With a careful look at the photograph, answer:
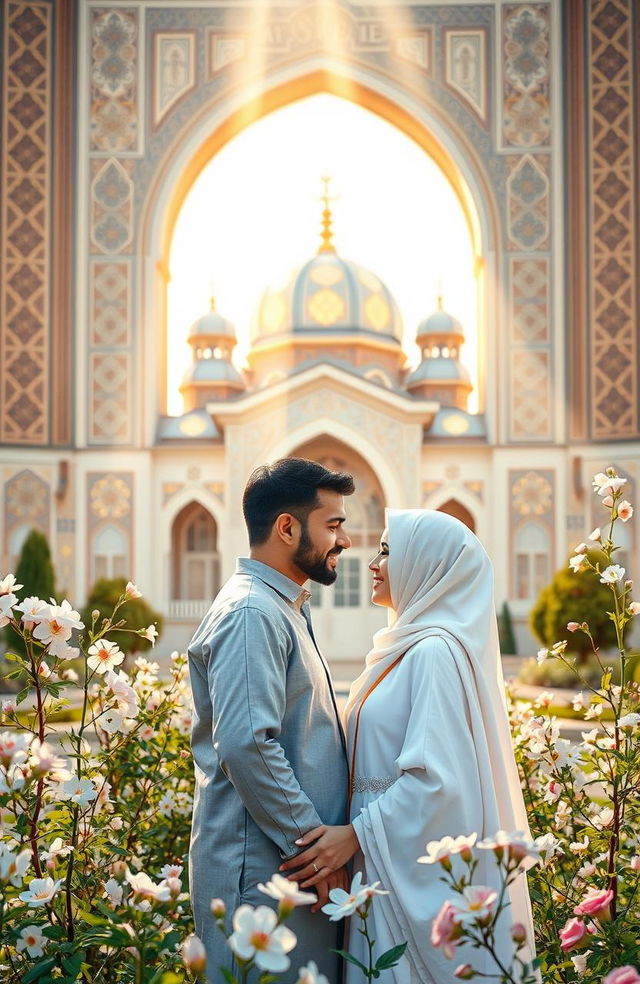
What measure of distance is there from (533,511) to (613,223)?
19.2ft

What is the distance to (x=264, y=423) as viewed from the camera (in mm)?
21156

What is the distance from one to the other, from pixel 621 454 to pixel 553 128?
6.82 metres

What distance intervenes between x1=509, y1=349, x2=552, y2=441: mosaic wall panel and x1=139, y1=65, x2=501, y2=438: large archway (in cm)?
52

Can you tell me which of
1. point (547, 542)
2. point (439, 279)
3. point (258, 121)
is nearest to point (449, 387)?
point (439, 279)

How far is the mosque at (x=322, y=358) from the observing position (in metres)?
20.6

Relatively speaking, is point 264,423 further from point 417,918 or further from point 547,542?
point 417,918

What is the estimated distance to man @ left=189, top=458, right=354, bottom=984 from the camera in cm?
233

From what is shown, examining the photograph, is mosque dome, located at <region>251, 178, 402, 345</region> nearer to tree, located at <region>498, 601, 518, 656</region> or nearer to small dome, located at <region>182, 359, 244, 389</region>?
small dome, located at <region>182, 359, 244, 389</region>

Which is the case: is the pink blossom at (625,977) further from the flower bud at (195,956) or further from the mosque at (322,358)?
the mosque at (322,358)

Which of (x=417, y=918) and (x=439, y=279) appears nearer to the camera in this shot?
(x=417, y=918)

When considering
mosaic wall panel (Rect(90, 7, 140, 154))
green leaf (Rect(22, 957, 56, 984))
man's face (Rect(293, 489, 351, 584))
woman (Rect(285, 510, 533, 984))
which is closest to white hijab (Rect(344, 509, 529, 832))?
woman (Rect(285, 510, 533, 984))

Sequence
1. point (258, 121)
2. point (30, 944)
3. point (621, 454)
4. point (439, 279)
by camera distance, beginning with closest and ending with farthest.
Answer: point (30, 944), point (621, 454), point (258, 121), point (439, 279)

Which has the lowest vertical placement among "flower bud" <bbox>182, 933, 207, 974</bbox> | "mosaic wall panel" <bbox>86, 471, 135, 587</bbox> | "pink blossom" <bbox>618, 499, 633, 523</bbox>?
"flower bud" <bbox>182, 933, 207, 974</bbox>

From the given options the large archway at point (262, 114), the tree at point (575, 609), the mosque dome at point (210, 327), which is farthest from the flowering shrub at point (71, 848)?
the mosque dome at point (210, 327)
